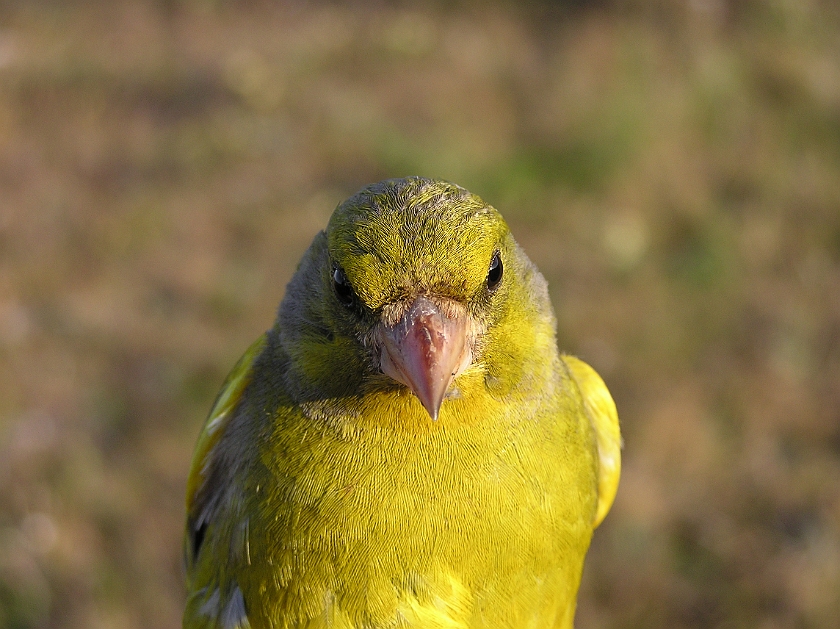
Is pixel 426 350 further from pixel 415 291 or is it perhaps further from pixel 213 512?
pixel 213 512

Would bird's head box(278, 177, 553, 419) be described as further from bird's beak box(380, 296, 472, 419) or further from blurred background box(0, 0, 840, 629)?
blurred background box(0, 0, 840, 629)

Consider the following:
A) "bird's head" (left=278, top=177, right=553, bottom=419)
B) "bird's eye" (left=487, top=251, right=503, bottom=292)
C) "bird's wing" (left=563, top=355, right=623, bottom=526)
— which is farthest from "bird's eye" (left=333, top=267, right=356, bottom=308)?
"bird's wing" (left=563, top=355, right=623, bottom=526)

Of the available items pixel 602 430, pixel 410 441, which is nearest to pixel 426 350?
pixel 410 441

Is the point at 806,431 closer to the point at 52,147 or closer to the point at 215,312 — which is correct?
the point at 215,312

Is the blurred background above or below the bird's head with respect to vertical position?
below

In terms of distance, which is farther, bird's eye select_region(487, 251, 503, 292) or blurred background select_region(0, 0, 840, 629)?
blurred background select_region(0, 0, 840, 629)

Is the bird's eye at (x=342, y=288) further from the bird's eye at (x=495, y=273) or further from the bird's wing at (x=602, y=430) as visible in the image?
the bird's wing at (x=602, y=430)
